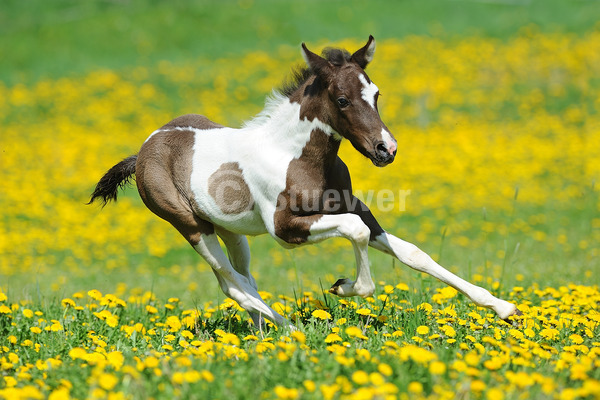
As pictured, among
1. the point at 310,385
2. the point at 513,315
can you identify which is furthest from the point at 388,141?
the point at 310,385

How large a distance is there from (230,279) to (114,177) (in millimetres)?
1574

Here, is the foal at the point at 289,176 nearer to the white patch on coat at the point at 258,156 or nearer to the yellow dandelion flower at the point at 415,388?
the white patch on coat at the point at 258,156

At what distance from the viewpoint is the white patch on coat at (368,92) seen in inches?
176

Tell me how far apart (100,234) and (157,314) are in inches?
295

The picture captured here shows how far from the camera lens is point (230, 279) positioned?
213 inches

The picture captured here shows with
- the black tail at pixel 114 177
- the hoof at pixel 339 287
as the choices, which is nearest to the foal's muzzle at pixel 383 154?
the hoof at pixel 339 287

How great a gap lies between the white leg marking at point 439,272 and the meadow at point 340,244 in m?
0.12

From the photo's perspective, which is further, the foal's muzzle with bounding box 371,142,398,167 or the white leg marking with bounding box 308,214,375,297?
the white leg marking with bounding box 308,214,375,297

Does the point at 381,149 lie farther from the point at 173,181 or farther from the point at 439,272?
the point at 173,181

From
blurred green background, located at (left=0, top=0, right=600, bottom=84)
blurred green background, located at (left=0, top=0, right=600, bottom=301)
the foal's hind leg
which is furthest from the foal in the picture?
blurred green background, located at (left=0, top=0, right=600, bottom=84)

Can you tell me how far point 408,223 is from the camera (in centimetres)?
1309

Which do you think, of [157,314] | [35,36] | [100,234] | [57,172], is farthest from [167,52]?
[157,314]

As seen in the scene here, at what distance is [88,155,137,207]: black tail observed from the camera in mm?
6039

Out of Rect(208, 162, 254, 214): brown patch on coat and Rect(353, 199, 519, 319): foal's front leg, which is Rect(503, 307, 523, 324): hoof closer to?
Rect(353, 199, 519, 319): foal's front leg
